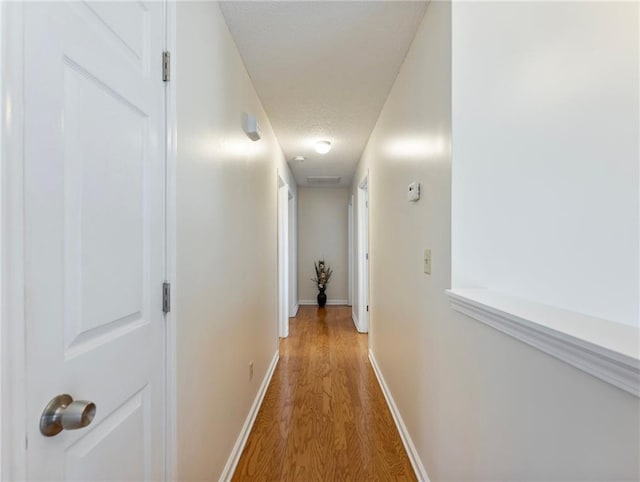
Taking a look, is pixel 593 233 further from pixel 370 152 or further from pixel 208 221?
pixel 370 152

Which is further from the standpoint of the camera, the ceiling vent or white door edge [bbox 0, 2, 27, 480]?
the ceiling vent

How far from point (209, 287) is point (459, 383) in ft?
3.56

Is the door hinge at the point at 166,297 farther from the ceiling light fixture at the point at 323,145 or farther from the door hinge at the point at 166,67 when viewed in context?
the ceiling light fixture at the point at 323,145

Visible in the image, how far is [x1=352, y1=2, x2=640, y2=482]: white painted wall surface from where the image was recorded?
605 mm

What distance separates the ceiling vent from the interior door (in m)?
4.11

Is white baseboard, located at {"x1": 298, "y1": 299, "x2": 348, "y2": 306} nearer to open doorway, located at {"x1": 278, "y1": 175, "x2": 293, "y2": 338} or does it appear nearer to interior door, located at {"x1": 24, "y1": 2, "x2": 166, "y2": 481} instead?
open doorway, located at {"x1": 278, "y1": 175, "x2": 293, "y2": 338}

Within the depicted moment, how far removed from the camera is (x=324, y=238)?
19.5 feet

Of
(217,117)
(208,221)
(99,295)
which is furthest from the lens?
(217,117)

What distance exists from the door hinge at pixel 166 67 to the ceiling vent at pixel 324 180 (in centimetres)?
408

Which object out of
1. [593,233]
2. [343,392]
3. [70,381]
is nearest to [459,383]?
[593,233]

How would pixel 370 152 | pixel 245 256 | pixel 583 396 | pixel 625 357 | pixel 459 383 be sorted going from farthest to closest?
1. pixel 370 152
2. pixel 245 256
3. pixel 459 383
4. pixel 583 396
5. pixel 625 357

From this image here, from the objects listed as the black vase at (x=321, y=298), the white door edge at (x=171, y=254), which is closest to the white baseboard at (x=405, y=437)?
the white door edge at (x=171, y=254)

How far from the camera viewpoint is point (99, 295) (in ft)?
2.36

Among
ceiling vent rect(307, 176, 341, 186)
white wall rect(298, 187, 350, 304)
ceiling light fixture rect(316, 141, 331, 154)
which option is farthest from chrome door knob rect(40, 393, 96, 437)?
white wall rect(298, 187, 350, 304)
